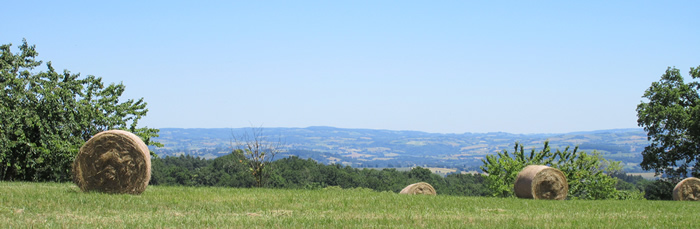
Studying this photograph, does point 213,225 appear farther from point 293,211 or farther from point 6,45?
point 6,45

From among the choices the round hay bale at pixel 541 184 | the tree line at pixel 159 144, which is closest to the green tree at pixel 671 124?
the tree line at pixel 159 144

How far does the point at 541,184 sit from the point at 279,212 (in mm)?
13298

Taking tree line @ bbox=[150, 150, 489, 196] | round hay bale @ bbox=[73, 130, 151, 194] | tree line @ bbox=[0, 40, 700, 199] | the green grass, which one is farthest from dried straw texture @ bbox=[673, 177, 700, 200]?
tree line @ bbox=[150, 150, 489, 196]

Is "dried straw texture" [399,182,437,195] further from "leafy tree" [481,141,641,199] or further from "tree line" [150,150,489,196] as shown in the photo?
"tree line" [150,150,489,196]

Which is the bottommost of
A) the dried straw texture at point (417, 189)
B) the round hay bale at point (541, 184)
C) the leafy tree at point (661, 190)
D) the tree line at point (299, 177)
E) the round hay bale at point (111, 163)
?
the tree line at point (299, 177)

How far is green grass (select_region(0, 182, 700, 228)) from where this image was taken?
11.2 meters

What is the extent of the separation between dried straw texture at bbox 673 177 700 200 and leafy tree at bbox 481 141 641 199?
28.1 feet

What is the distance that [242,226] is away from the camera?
1077 centimetres

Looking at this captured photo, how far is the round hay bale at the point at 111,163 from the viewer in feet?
51.4

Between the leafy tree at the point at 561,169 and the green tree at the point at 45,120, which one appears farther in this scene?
the leafy tree at the point at 561,169

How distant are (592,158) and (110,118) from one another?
31.6 metres

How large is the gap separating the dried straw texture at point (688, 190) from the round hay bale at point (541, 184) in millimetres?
9346

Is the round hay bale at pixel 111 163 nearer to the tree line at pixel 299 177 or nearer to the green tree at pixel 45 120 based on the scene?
the green tree at pixel 45 120

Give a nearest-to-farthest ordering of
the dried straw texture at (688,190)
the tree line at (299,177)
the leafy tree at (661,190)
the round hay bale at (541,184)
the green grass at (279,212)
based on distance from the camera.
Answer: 1. the green grass at (279,212)
2. the round hay bale at (541,184)
3. the dried straw texture at (688,190)
4. the leafy tree at (661,190)
5. the tree line at (299,177)
